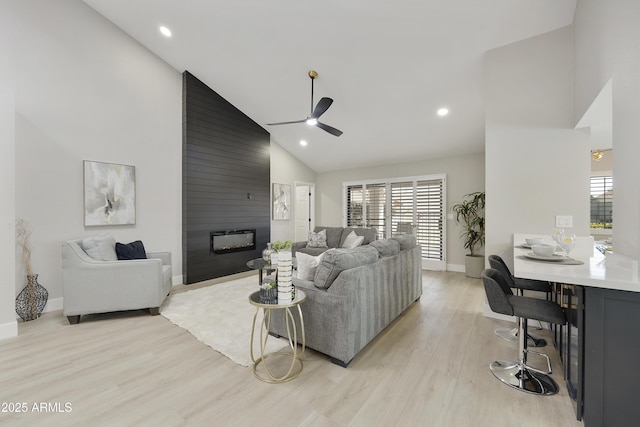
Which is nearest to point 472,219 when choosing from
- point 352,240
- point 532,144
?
point 352,240

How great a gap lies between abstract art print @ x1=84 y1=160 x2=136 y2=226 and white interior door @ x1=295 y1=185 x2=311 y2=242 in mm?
4499

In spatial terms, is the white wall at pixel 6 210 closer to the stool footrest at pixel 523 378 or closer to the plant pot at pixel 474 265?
the stool footrest at pixel 523 378

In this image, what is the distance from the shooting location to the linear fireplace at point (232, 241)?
5.34 m

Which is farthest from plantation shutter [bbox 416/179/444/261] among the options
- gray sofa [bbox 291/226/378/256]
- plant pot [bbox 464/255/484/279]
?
gray sofa [bbox 291/226/378/256]

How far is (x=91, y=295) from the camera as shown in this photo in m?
3.18

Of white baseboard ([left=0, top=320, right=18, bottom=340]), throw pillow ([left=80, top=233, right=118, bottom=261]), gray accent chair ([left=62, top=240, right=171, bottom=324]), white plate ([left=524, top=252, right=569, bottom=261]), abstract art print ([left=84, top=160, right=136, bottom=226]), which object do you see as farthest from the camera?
abstract art print ([left=84, top=160, right=136, bottom=226])

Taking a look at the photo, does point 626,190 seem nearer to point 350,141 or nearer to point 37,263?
point 350,141

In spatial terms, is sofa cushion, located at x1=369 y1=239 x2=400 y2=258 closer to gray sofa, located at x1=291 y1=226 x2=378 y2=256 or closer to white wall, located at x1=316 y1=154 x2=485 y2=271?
gray sofa, located at x1=291 y1=226 x2=378 y2=256

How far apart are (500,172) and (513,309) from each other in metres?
2.00

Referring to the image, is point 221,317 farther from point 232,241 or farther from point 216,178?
point 216,178

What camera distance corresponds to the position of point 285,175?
721cm

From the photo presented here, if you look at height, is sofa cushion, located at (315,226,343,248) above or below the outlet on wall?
below

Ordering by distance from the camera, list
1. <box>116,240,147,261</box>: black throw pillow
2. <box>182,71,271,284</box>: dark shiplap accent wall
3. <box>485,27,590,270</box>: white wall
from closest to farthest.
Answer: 1. <box>485,27,590,270</box>: white wall
2. <box>116,240,147,261</box>: black throw pillow
3. <box>182,71,271,284</box>: dark shiplap accent wall

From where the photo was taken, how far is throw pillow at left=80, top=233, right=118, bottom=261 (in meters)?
3.41
